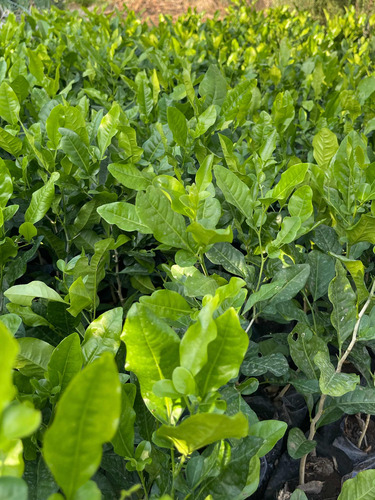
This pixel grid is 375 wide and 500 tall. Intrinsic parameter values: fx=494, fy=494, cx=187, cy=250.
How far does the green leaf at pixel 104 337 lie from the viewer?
102 centimetres

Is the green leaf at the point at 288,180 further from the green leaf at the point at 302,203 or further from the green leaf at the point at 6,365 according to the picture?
the green leaf at the point at 6,365

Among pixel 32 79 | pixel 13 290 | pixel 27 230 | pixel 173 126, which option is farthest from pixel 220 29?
pixel 13 290

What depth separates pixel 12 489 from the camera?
0.54m

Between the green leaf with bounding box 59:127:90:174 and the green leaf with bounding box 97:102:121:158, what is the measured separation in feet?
0.21

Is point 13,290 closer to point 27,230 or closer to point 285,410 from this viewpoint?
point 27,230

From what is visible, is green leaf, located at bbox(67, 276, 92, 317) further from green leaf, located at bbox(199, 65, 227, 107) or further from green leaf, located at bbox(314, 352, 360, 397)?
green leaf, located at bbox(199, 65, 227, 107)

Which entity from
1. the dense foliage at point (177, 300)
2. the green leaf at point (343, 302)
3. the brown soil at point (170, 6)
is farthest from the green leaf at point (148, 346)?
the brown soil at point (170, 6)

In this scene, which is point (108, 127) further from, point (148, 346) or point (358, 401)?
point (358, 401)

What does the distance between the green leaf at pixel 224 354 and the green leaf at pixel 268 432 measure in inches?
9.3

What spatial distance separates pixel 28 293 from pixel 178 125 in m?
0.78

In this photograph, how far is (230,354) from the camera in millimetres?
807

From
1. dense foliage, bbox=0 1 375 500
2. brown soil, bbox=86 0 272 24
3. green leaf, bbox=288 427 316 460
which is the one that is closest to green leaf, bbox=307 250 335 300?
dense foliage, bbox=0 1 375 500

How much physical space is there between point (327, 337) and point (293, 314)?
0.14 meters

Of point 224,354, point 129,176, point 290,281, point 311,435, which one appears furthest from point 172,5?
point 224,354
